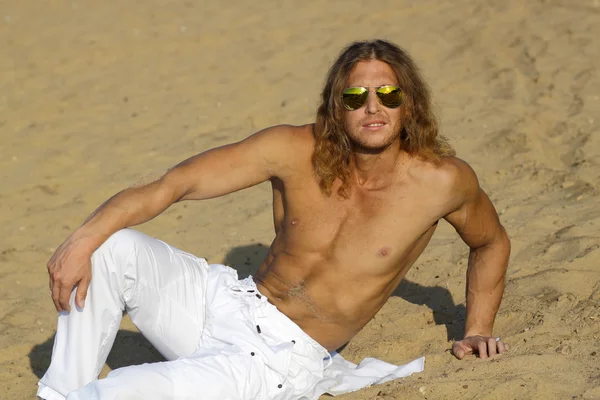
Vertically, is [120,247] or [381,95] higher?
[381,95]

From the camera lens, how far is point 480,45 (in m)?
8.20

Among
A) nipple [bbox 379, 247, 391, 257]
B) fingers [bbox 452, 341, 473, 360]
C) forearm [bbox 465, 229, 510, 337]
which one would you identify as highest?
nipple [bbox 379, 247, 391, 257]

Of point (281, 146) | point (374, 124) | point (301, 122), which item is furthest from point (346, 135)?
point (301, 122)

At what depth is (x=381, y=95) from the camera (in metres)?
3.75

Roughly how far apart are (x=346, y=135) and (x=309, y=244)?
19.5 inches

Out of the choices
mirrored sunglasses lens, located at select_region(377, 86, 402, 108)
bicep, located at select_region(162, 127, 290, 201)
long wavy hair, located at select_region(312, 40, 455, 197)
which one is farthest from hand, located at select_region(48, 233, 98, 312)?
mirrored sunglasses lens, located at select_region(377, 86, 402, 108)

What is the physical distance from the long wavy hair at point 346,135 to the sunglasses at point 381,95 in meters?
0.10

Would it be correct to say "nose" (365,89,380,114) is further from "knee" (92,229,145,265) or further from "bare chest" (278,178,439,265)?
"knee" (92,229,145,265)

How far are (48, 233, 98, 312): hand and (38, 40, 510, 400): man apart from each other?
46mm

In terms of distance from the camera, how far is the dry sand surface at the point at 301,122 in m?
4.22

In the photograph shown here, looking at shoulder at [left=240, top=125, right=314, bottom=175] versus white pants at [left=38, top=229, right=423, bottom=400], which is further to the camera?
shoulder at [left=240, top=125, right=314, bottom=175]

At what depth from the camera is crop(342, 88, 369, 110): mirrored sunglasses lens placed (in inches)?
148

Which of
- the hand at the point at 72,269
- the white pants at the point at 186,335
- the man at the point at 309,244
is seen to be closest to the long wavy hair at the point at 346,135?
the man at the point at 309,244

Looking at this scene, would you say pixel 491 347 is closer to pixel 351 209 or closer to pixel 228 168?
pixel 351 209
